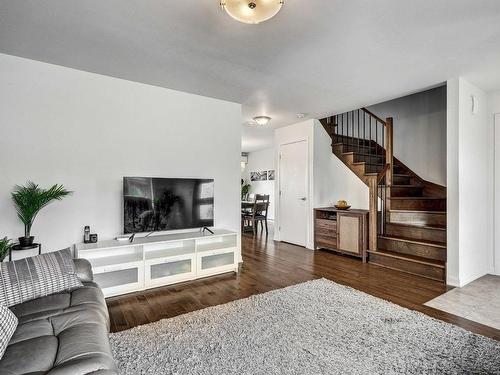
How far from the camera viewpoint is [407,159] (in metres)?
5.37

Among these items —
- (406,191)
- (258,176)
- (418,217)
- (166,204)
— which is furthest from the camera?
(258,176)

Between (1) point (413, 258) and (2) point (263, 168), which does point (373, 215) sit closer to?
(1) point (413, 258)

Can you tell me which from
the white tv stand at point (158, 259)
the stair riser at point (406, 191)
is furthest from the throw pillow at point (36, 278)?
the stair riser at point (406, 191)

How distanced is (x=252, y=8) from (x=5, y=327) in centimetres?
224

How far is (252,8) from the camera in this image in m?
1.79

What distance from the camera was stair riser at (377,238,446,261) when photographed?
12.0ft

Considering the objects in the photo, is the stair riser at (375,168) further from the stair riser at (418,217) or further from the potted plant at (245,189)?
the potted plant at (245,189)

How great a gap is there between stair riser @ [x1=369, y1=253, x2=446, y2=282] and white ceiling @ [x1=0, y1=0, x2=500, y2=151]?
7.68 feet

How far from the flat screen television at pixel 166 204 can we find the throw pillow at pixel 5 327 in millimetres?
1801

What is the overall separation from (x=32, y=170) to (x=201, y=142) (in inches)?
78.6

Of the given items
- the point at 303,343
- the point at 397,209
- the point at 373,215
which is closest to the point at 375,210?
the point at 373,215

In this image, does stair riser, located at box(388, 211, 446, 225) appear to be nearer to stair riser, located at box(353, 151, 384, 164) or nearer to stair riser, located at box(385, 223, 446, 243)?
stair riser, located at box(385, 223, 446, 243)

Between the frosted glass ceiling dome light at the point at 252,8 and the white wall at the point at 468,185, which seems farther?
the white wall at the point at 468,185

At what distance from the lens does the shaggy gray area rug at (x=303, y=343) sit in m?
1.76
